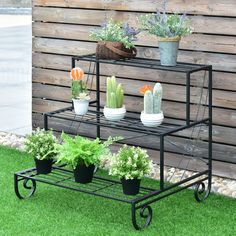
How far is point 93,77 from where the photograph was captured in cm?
604

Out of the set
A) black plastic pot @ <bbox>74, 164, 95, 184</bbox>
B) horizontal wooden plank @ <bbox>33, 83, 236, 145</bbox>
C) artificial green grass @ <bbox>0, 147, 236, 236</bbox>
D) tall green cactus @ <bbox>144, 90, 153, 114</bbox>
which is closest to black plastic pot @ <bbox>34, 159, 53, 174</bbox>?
artificial green grass @ <bbox>0, 147, 236, 236</bbox>

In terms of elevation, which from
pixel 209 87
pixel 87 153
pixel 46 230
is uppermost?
pixel 209 87

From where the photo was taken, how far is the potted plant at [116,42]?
518cm

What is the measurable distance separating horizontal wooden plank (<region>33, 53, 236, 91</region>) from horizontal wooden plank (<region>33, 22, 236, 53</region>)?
0.56ft

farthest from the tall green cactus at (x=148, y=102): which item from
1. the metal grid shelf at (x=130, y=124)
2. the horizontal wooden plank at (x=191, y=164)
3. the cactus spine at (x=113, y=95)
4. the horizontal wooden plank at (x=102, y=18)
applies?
the horizontal wooden plank at (x=191, y=164)

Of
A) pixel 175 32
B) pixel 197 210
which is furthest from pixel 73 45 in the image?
pixel 197 210

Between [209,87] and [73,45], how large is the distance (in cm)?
135

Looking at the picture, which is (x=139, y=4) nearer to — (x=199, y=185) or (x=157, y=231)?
(x=199, y=185)

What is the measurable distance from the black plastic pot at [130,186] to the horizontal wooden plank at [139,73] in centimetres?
99

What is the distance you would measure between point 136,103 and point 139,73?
0.74 feet

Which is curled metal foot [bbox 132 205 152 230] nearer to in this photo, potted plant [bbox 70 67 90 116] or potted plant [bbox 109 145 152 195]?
potted plant [bbox 109 145 152 195]

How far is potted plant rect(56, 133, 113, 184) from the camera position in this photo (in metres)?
4.94

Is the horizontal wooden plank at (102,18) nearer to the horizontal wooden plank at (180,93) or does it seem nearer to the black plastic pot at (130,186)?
the horizontal wooden plank at (180,93)

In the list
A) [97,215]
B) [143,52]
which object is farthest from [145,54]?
[97,215]
